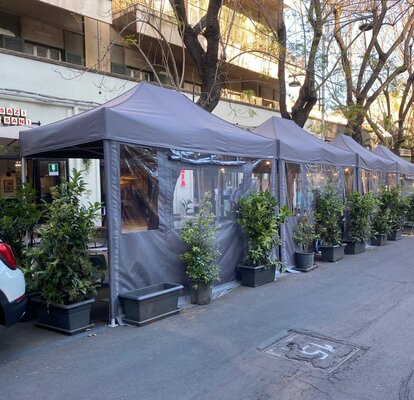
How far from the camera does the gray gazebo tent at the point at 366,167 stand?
13.3 meters

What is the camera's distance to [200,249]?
6.51 metres

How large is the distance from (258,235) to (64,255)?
354 cm

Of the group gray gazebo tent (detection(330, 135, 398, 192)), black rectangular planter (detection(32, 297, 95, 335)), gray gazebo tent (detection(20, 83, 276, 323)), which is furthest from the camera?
gray gazebo tent (detection(330, 135, 398, 192))

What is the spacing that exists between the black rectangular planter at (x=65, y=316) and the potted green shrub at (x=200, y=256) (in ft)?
5.24

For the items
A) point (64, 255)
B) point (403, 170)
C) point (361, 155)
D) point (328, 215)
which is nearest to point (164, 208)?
point (64, 255)

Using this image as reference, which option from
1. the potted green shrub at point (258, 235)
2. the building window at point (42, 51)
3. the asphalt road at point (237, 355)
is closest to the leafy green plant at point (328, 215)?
the potted green shrub at point (258, 235)

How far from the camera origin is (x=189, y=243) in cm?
654

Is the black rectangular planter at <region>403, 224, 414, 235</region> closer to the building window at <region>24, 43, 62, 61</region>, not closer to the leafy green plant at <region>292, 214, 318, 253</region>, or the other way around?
the leafy green plant at <region>292, 214, 318, 253</region>

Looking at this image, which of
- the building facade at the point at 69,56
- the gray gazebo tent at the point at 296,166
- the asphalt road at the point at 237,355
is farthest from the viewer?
the building facade at the point at 69,56

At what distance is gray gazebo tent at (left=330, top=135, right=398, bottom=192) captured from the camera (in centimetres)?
1328

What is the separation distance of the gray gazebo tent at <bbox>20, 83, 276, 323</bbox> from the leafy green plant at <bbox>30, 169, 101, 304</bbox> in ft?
1.10

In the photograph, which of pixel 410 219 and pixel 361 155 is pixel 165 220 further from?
pixel 410 219

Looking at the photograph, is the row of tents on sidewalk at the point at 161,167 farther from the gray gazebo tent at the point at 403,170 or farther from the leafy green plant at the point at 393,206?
the gray gazebo tent at the point at 403,170

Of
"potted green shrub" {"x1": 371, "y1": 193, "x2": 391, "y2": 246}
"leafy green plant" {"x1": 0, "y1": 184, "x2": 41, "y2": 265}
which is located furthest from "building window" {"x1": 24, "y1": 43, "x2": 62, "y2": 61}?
"potted green shrub" {"x1": 371, "y1": 193, "x2": 391, "y2": 246}
